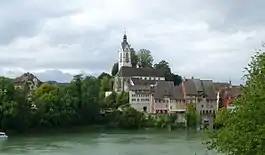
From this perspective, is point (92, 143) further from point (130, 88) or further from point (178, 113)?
point (130, 88)

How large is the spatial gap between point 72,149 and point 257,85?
95.8ft

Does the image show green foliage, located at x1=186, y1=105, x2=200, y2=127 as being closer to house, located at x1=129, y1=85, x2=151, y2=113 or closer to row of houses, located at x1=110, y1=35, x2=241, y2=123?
row of houses, located at x1=110, y1=35, x2=241, y2=123

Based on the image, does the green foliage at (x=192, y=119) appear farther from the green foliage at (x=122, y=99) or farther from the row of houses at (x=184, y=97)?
the green foliage at (x=122, y=99)

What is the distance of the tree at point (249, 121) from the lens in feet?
43.0

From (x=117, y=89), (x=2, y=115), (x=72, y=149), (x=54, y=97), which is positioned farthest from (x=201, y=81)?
(x=72, y=149)

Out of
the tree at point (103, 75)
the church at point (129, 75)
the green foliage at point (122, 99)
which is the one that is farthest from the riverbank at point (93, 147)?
the tree at point (103, 75)

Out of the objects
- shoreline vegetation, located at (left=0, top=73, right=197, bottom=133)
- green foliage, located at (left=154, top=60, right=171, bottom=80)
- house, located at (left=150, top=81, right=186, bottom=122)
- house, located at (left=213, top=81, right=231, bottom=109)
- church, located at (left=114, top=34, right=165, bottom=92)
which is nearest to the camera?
shoreline vegetation, located at (left=0, top=73, right=197, bottom=133)

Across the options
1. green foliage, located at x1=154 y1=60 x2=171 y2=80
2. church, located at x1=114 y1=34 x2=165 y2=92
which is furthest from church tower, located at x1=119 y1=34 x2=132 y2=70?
green foliage, located at x1=154 y1=60 x2=171 y2=80

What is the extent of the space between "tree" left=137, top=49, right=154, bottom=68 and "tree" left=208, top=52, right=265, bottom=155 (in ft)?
325

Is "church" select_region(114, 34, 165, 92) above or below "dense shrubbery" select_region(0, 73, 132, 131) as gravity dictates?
above

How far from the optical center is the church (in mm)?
95375

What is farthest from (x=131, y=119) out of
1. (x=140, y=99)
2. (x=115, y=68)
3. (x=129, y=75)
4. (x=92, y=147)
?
(x=115, y=68)

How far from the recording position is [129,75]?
9875cm

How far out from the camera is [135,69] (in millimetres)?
102062
